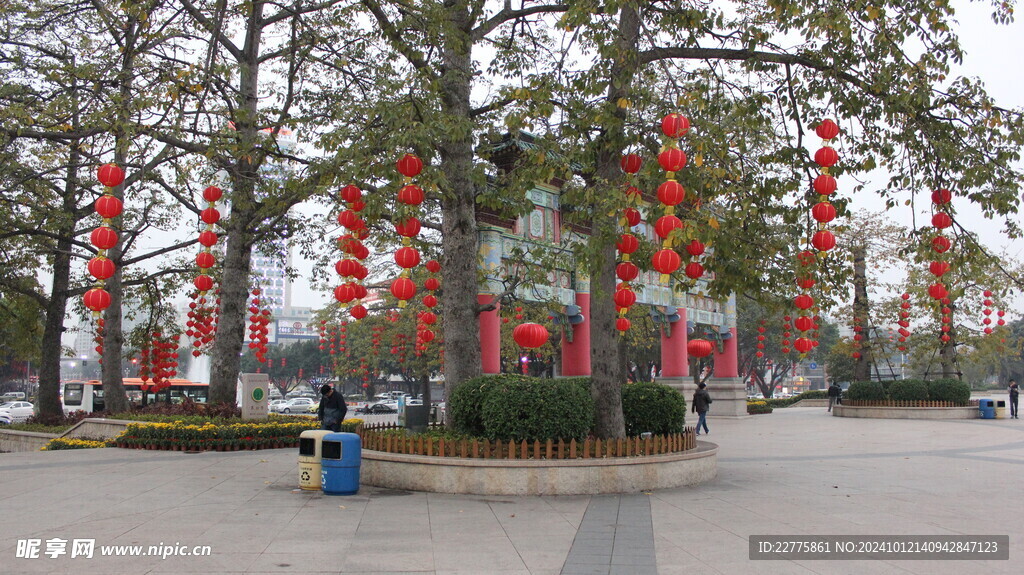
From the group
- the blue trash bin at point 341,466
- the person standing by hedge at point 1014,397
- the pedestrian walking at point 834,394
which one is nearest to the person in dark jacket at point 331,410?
the blue trash bin at point 341,466

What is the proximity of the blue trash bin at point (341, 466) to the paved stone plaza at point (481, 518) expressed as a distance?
0.21 m

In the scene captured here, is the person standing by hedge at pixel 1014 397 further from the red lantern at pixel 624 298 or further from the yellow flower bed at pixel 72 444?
the yellow flower bed at pixel 72 444

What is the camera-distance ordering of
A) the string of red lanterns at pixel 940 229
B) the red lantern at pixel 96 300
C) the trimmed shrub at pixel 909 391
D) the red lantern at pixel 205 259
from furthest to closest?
the trimmed shrub at pixel 909 391, the red lantern at pixel 205 259, the red lantern at pixel 96 300, the string of red lanterns at pixel 940 229

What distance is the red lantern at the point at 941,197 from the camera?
9.75m

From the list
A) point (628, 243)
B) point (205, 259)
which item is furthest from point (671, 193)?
point (205, 259)

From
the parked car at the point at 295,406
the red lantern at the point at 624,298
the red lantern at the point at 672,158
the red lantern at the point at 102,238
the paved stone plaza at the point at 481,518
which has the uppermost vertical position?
the red lantern at the point at 672,158

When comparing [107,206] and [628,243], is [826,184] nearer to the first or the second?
[628,243]

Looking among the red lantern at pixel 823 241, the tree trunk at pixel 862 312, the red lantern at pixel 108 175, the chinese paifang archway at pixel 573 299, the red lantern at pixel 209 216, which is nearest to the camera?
the red lantern at pixel 823 241

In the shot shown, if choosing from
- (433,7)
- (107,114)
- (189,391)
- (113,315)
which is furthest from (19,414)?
(433,7)

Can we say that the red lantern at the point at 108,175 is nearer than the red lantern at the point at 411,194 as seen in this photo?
No

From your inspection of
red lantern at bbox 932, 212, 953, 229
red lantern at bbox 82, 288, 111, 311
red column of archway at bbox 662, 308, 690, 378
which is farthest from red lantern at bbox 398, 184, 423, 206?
red column of archway at bbox 662, 308, 690, 378

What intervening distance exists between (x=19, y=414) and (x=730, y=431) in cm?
3944

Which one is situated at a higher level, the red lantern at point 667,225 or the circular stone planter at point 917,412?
the red lantern at point 667,225

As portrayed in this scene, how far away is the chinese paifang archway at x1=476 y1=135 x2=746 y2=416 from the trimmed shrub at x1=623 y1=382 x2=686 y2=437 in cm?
211
